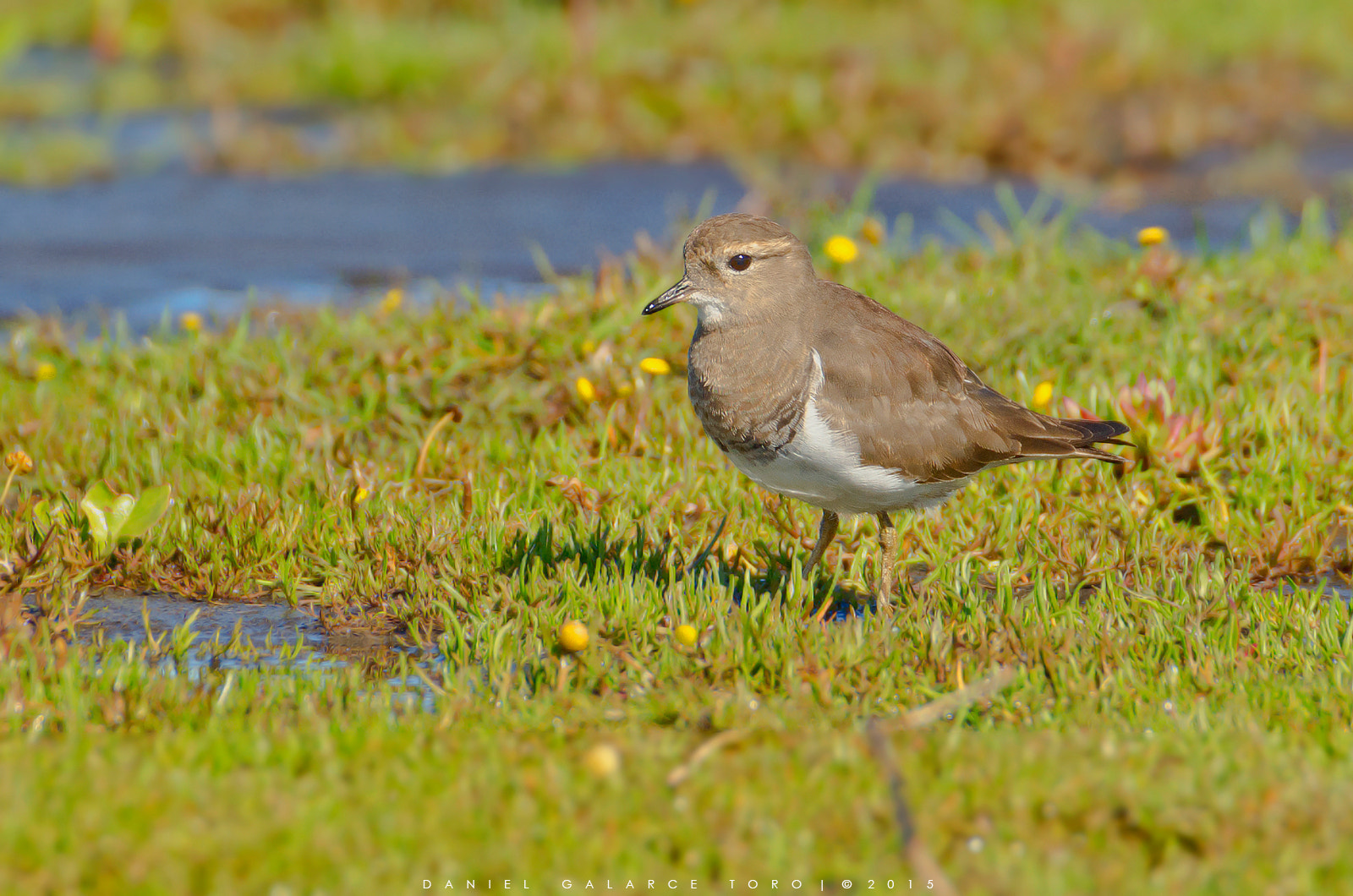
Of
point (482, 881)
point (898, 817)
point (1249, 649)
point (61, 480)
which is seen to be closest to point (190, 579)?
point (61, 480)

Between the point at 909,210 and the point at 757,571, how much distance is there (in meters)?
6.47

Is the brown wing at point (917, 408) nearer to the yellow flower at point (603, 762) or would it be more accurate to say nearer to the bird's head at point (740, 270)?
the bird's head at point (740, 270)

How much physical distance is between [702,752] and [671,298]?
1.81 m

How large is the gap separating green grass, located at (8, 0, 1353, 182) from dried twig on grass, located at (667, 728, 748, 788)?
28.3 feet

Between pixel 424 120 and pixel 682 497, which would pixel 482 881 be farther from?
pixel 424 120

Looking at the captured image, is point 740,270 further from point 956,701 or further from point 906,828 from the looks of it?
point 906,828

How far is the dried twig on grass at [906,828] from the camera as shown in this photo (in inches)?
119

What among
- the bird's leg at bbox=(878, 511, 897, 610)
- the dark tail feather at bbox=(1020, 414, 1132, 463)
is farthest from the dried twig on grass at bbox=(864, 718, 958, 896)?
the dark tail feather at bbox=(1020, 414, 1132, 463)

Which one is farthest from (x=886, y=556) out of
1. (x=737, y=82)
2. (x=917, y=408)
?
(x=737, y=82)

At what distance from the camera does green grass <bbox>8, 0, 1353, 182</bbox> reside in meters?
12.4

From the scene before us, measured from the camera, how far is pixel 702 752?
359cm

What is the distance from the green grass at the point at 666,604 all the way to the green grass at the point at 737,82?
A: 4.34m

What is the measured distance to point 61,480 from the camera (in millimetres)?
5953

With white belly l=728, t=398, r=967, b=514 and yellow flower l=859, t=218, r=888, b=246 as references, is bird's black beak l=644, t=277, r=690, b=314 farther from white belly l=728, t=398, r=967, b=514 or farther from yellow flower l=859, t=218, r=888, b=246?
yellow flower l=859, t=218, r=888, b=246
